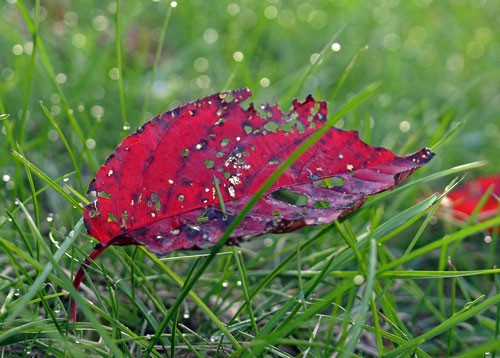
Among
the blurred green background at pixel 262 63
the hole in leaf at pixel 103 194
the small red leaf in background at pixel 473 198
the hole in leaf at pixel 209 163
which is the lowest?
the small red leaf in background at pixel 473 198

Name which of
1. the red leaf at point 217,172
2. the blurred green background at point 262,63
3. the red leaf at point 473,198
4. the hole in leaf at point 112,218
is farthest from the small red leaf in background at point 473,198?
the hole in leaf at point 112,218

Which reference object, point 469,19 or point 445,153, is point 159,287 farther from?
point 469,19

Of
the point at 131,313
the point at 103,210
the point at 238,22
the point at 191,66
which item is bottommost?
the point at 131,313

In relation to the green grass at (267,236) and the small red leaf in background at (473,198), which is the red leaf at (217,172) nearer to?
the green grass at (267,236)

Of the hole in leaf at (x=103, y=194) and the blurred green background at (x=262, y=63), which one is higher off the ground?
the blurred green background at (x=262, y=63)

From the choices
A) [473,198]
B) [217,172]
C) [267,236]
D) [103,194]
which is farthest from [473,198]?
[103,194]

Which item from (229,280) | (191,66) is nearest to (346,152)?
(229,280)

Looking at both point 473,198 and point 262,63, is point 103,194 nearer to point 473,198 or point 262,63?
point 473,198
